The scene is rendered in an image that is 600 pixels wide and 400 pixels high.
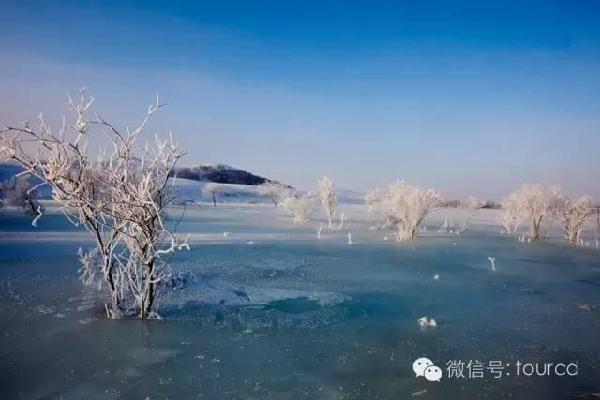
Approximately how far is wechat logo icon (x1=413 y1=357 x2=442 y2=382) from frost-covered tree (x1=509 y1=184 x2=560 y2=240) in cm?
2582

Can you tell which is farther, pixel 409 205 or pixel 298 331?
pixel 409 205

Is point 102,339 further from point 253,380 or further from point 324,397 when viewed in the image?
point 324,397

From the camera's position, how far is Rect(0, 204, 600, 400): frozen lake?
21.4 ft

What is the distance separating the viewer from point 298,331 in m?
8.98

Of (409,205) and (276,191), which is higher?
(276,191)

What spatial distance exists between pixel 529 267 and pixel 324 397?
47.7 ft

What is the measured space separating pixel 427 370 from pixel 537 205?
27078 millimetres

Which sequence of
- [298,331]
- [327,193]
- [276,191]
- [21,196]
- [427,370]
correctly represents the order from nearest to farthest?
[427,370]
[298,331]
[21,196]
[327,193]
[276,191]

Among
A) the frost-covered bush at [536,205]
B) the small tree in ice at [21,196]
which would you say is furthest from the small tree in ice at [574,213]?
the small tree in ice at [21,196]

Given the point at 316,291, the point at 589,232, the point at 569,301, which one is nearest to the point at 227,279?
the point at 316,291

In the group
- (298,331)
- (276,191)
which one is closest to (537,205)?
(298,331)

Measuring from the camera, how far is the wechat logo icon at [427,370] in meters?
6.90

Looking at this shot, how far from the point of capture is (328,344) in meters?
8.25

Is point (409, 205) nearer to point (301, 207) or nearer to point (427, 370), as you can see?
point (301, 207)
